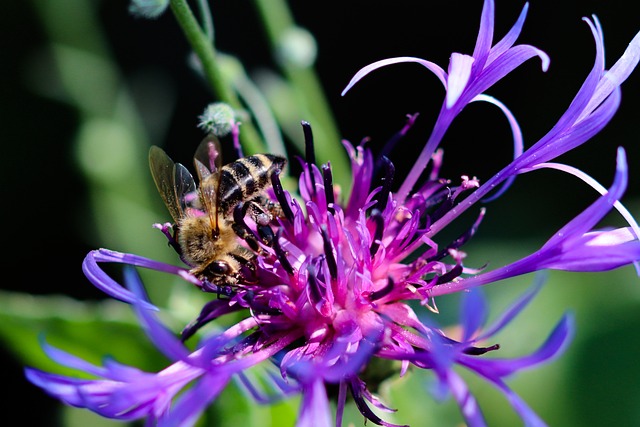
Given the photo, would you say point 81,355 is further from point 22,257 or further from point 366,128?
point 366,128

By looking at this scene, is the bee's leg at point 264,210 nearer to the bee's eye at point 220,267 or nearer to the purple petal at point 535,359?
the bee's eye at point 220,267

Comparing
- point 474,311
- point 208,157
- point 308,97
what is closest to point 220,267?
point 208,157

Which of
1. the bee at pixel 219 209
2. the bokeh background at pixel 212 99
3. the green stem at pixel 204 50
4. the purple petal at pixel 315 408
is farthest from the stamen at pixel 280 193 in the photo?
the bokeh background at pixel 212 99

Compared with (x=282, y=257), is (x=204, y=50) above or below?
above

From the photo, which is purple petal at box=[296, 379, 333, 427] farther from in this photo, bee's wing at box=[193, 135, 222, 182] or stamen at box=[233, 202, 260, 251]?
bee's wing at box=[193, 135, 222, 182]

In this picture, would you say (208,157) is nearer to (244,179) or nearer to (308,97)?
(244,179)

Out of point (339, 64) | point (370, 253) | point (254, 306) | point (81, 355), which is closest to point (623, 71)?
point (370, 253)
